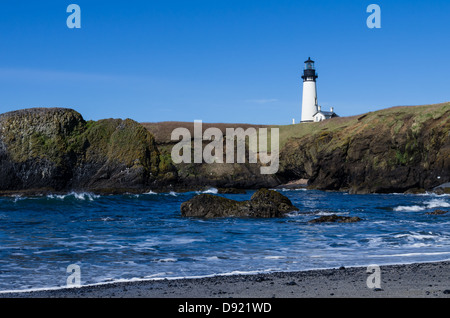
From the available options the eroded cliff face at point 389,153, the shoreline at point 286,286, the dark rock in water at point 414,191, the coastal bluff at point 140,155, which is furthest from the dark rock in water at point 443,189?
the shoreline at point 286,286

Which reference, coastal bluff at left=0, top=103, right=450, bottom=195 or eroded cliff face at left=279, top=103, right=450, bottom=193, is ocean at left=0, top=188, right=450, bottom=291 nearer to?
coastal bluff at left=0, top=103, right=450, bottom=195

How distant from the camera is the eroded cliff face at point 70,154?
47406mm

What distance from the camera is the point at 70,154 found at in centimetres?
4884

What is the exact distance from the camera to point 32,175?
47.3 meters

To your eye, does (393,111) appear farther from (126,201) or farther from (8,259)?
(8,259)

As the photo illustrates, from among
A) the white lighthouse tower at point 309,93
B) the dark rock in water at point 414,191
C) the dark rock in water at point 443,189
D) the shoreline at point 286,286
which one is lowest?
the dark rock in water at point 414,191

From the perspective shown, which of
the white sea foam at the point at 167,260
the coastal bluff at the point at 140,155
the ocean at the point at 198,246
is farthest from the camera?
the coastal bluff at the point at 140,155

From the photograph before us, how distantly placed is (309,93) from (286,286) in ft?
271

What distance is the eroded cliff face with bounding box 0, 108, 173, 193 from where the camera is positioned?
1866 inches

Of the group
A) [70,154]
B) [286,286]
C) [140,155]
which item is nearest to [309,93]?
[140,155]

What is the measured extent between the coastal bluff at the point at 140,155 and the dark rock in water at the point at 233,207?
77.9 feet

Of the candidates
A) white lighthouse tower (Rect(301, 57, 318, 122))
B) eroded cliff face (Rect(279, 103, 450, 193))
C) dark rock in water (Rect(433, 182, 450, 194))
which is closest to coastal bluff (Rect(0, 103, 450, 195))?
eroded cliff face (Rect(279, 103, 450, 193))

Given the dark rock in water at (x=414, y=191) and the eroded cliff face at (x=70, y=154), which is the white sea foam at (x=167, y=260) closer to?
the eroded cliff face at (x=70, y=154)
